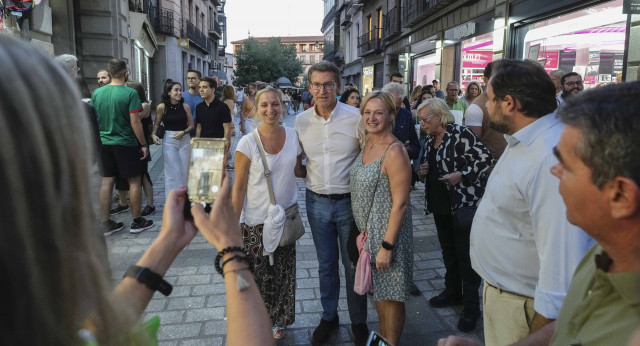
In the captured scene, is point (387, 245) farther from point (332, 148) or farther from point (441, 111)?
point (441, 111)

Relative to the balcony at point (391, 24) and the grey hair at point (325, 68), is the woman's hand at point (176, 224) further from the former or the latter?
the balcony at point (391, 24)

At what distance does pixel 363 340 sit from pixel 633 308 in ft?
8.19

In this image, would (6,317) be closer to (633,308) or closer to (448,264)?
(633,308)

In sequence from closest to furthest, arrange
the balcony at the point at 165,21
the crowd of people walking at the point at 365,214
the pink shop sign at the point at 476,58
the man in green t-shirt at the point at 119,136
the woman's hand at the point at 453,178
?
1. the crowd of people walking at the point at 365,214
2. the woman's hand at the point at 453,178
3. the man in green t-shirt at the point at 119,136
4. the pink shop sign at the point at 476,58
5. the balcony at the point at 165,21

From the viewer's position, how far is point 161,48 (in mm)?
26734

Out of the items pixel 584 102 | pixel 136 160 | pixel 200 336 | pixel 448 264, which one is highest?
pixel 584 102

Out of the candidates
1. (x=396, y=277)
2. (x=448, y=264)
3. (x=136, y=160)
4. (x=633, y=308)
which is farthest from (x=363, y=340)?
(x=136, y=160)

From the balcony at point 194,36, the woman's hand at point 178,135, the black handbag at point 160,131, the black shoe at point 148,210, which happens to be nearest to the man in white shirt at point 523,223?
the woman's hand at point 178,135

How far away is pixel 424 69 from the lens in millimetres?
19406

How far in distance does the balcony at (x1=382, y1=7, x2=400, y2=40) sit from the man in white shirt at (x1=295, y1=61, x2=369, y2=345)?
67.4ft

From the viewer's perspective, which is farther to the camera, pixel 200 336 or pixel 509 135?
pixel 200 336

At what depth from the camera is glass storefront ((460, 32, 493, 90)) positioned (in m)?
13.0

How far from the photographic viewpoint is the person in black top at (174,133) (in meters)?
6.67

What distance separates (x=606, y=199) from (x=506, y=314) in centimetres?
130
